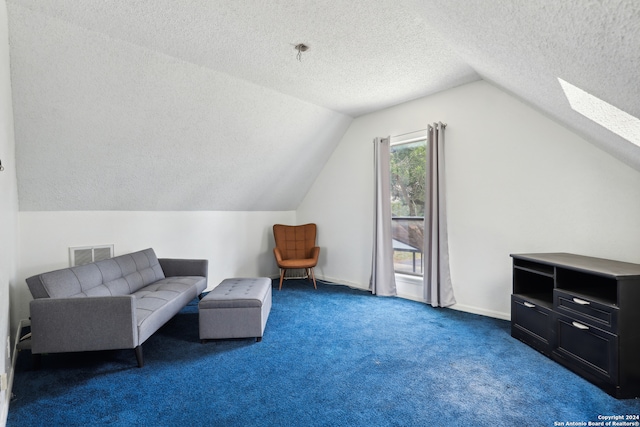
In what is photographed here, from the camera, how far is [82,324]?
2.23 metres

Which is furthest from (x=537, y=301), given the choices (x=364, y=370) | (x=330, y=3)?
(x=330, y=3)

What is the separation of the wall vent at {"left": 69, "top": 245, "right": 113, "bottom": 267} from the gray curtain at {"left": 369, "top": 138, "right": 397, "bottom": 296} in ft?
10.7

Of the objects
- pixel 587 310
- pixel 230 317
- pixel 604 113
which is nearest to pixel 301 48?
pixel 604 113

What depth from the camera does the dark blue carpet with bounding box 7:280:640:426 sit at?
5.78 feet

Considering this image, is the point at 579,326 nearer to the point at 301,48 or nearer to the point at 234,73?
the point at 301,48

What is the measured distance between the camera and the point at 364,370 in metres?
2.28

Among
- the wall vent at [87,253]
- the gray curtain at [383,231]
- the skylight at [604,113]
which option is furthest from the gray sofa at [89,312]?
the skylight at [604,113]

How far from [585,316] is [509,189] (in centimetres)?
147

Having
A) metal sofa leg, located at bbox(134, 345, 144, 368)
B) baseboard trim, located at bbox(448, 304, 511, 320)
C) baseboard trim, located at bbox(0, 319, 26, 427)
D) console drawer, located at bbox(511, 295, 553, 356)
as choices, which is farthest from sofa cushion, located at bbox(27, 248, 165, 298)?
console drawer, located at bbox(511, 295, 553, 356)

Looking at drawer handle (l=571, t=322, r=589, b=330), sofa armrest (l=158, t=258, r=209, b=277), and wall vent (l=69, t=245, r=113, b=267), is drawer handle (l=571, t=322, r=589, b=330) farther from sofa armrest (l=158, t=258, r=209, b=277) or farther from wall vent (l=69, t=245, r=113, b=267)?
wall vent (l=69, t=245, r=113, b=267)

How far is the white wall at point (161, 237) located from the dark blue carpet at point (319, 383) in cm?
122

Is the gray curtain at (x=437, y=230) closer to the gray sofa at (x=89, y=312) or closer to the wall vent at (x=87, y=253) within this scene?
the gray sofa at (x=89, y=312)

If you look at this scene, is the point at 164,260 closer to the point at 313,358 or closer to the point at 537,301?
the point at 313,358

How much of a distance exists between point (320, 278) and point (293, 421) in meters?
3.53
